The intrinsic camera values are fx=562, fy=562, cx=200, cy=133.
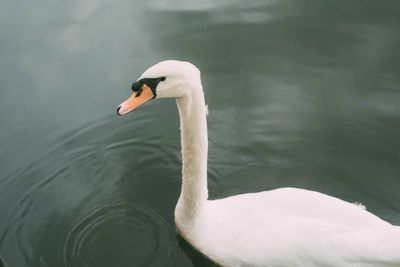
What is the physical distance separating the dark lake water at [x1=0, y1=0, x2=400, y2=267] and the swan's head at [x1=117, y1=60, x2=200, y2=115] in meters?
1.75

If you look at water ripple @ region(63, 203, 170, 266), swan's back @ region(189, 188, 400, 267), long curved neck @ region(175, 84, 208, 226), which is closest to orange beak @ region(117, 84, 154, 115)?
long curved neck @ region(175, 84, 208, 226)

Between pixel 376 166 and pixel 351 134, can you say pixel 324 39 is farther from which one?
pixel 376 166

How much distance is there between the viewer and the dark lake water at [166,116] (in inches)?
224

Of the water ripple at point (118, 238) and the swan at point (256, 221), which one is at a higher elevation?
the swan at point (256, 221)

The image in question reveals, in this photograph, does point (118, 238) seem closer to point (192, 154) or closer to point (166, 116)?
point (192, 154)

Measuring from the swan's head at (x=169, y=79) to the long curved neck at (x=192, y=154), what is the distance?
92 millimetres

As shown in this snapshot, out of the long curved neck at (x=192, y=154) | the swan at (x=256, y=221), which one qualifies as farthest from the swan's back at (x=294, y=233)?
the long curved neck at (x=192, y=154)

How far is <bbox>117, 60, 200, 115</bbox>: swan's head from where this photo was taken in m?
4.21

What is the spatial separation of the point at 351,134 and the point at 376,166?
2.06 feet

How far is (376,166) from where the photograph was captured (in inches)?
243

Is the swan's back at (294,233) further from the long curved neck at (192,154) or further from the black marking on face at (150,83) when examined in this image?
the black marking on face at (150,83)

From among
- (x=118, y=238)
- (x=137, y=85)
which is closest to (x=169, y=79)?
(x=137, y=85)

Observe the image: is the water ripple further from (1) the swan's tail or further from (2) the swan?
(1) the swan's tail

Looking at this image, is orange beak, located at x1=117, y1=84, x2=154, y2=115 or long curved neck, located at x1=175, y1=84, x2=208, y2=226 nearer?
orange beak, located at x1=117, y1=84, x2=154, y2=115
